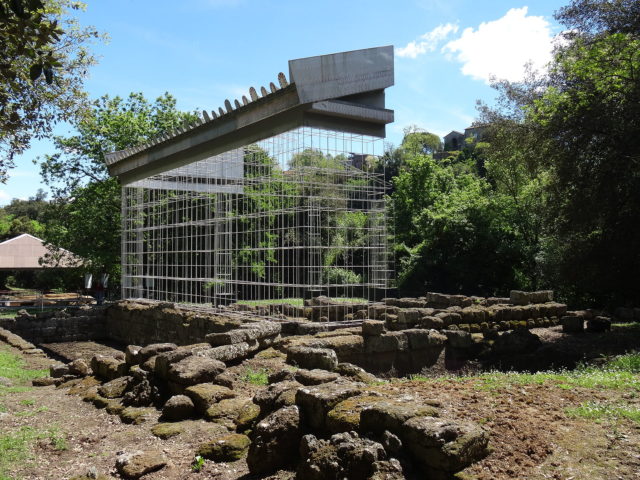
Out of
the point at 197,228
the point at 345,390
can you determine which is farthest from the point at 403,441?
the point at 197,228

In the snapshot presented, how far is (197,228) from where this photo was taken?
14688 millimetres

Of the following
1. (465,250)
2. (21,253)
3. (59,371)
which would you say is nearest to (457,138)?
(465,250)

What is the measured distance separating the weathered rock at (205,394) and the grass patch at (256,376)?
0.84m

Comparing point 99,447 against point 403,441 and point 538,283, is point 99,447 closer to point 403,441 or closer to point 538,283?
point 403,441

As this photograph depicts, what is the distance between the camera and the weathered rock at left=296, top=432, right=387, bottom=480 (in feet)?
11.3

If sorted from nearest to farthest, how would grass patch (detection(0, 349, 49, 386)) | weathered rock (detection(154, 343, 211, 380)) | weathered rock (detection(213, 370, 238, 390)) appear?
weathered rock (detection(213, 370, 238, 390))
weathered rock (detection(154, 343, 211, 380))
grass patch (detection(0, 349, 49, 386))

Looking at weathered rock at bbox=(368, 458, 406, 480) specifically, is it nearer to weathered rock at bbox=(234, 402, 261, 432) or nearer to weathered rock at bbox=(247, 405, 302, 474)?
weathered rock at bbox=(247, 405, 302, 474)

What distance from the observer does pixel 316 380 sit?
207 inches

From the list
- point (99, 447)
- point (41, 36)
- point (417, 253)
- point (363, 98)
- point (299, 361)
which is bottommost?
point (99, 447)

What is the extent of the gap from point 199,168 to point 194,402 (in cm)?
971

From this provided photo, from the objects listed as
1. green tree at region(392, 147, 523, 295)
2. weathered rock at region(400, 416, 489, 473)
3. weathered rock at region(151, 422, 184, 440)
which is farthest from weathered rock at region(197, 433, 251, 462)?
green tree at region(392, 147, 523, 295)

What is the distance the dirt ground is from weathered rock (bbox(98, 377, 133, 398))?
10.4 inches

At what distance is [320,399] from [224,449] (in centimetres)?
110

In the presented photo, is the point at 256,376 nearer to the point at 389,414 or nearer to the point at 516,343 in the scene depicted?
the point at 389,414
